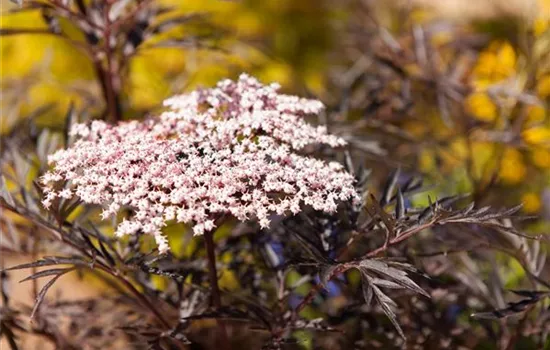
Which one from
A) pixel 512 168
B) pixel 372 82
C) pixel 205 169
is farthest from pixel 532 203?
pixel 205 169

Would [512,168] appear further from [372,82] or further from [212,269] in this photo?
[212,269]

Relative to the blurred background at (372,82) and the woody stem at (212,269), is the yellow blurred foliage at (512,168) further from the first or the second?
the woody stem at (212,269)

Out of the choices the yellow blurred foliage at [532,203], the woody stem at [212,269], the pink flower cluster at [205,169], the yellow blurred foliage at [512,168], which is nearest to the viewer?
the pink flower cluster at [205,169]

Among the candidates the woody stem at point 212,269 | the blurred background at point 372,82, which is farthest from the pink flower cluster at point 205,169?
the blurred background at point 372,82

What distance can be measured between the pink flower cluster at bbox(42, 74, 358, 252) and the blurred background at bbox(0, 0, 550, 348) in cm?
24

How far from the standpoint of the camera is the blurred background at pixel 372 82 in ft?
4.24

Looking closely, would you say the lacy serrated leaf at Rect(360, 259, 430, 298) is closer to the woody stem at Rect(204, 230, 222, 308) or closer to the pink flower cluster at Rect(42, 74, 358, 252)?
the pink flower cluster at Rect(42, 74, 358, 252)

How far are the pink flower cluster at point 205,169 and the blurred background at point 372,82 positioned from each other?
0.79ft

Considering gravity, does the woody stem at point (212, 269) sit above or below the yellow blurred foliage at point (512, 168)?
above

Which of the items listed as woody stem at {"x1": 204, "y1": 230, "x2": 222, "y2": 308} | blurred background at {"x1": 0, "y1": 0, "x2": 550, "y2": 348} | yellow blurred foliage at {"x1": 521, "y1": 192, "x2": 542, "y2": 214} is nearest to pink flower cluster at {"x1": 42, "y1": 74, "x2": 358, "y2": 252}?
woody stem at {"x1": 204, "y1": 230, "x2": 222, "y2": 308}

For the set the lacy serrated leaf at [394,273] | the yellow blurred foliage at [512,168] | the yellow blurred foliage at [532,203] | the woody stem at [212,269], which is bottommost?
the yellow blurred foliage at [532,203]

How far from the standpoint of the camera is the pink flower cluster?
76 cm

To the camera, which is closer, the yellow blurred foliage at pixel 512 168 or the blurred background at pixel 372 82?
the blurred background at pixel 372 82

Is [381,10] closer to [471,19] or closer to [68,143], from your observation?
[471,19]
